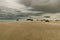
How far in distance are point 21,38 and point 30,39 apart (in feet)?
2.74

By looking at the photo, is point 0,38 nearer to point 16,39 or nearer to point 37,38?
point 16,39

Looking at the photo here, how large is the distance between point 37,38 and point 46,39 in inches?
32.4

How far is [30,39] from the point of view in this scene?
45.4ft

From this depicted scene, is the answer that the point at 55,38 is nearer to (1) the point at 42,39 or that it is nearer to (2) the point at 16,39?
Result: (1) the point at 42,39

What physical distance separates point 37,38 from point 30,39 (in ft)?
2.30

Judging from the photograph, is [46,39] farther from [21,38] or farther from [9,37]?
[9,37]

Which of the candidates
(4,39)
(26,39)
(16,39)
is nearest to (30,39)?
(26,39)

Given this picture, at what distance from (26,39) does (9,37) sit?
164cm

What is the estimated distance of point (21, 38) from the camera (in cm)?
1407

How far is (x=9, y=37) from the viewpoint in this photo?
14289 millimetres

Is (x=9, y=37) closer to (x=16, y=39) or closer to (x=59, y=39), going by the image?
(x=16, y=39)

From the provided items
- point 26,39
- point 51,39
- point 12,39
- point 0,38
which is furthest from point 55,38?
point 0,38

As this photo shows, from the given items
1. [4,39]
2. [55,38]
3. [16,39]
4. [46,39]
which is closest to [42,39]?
[46,39]

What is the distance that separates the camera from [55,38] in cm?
1430
